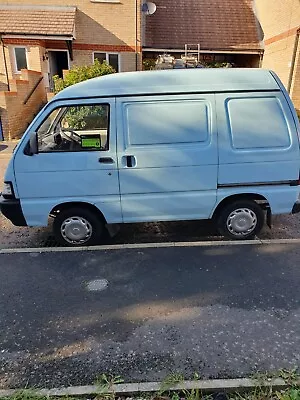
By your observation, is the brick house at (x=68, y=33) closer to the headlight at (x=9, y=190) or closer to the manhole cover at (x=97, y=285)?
the headlight at (x=9, y=190)

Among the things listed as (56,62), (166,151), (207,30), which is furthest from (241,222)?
(207,30)

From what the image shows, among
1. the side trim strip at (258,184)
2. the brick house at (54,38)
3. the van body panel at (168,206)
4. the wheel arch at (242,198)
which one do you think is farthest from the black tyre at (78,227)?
the brick house at (54,38)

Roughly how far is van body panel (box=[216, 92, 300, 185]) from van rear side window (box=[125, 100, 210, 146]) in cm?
24

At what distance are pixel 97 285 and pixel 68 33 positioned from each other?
11728 millimetres

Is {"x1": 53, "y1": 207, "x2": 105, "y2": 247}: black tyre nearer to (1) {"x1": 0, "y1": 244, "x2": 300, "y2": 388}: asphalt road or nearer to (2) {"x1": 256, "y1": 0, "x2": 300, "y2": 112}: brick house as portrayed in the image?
(1) {"x1": 0, "y1": 244, "x2": 300, "y2": 388}: asphalt road

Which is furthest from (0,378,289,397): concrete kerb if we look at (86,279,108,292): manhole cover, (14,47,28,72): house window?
(14,47,28,72): house window

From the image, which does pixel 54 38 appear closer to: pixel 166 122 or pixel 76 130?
pixel 76 130

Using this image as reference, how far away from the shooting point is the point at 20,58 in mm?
13461

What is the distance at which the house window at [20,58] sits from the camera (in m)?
13.3

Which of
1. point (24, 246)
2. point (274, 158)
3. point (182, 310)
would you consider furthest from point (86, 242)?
point (274, 158)

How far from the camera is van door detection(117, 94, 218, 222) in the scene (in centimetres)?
385

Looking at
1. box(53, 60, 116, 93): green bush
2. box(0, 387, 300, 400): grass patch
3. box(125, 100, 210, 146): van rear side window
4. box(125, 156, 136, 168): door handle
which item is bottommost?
box(0, 387, 300, 400): grass patch

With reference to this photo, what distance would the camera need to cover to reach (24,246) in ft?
14.8

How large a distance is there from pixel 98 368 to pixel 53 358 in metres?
0.39
